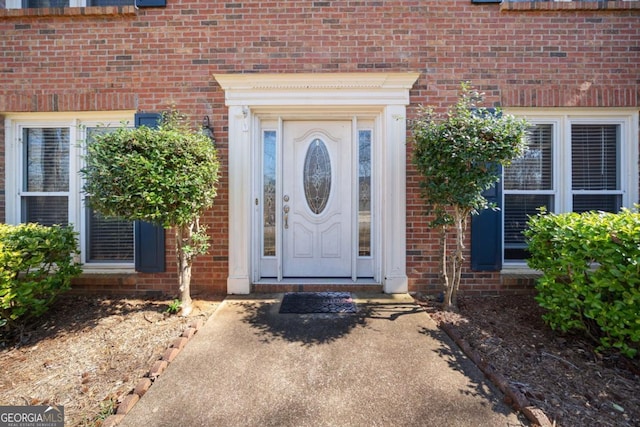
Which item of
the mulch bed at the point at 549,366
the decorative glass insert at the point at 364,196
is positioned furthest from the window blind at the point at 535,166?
the decorative glass insert at the point at 364,196

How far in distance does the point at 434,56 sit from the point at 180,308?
4.14 m

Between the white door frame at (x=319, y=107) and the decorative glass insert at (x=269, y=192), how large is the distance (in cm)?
28

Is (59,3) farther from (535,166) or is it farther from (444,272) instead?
(535,166)

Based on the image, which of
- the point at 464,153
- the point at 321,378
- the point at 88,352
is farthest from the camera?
the point at 464,153

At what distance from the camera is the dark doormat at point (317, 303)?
3.41m

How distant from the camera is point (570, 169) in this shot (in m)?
3.96

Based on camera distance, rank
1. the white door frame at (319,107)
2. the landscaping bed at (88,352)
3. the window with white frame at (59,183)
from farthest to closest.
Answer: the window with white frame at (59,183)
the white door frame at (319,107)
the landscaping bed at (88,352)

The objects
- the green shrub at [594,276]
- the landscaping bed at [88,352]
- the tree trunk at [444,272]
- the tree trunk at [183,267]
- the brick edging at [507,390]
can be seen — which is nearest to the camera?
the brick edging at [507,390]

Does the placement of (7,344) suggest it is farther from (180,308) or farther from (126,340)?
(180,308)

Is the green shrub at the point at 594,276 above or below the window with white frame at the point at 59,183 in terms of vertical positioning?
below

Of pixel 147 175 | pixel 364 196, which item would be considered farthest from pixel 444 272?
pixel 147 175

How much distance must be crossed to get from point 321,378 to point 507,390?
1.30 m

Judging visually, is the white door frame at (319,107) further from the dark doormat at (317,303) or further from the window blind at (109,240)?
the window blind at (109,240)

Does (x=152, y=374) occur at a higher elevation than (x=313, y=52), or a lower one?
lower
